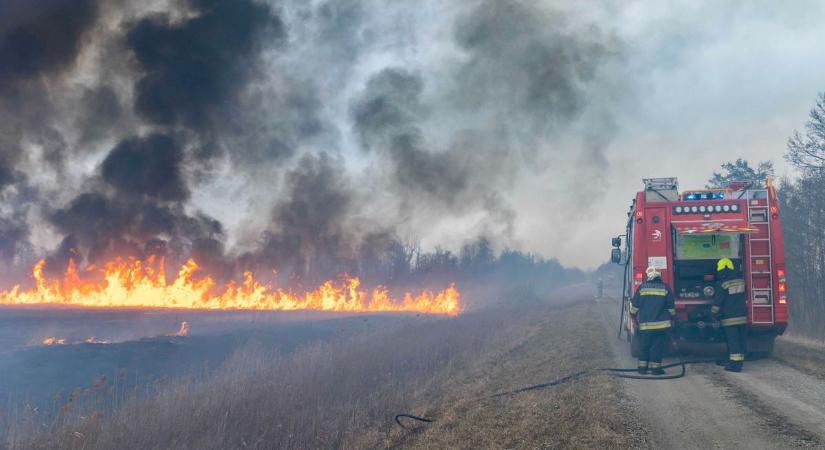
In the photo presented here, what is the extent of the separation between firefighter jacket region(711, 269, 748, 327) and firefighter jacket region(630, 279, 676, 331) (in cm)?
109

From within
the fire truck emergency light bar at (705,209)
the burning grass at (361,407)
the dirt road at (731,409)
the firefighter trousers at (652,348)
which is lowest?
the burning grass at (361,407)

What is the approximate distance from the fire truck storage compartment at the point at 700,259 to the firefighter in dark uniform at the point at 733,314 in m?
0.94

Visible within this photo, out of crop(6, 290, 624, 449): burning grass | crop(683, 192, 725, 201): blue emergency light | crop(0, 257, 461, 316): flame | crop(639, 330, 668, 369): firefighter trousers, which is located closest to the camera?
crop(6, 290, 624, 449): burning grass

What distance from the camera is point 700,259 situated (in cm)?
1252

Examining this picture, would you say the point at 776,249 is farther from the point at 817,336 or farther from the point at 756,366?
the point at 817,336

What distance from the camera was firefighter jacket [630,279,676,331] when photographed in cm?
1064

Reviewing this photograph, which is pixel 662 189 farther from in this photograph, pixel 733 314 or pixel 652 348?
pixel 652 348

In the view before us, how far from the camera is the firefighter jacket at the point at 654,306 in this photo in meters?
10.6

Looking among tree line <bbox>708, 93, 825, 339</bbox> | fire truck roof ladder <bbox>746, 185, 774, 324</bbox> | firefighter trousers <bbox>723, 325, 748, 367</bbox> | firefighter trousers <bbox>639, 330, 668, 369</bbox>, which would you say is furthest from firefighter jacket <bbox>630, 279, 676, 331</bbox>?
tree line <bbox>708, 93, 825, 339</bbox>

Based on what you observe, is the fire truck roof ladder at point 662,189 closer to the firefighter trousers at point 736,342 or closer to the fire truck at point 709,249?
the fire truck at point 709,249

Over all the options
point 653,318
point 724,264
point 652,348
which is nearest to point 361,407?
point 652,348

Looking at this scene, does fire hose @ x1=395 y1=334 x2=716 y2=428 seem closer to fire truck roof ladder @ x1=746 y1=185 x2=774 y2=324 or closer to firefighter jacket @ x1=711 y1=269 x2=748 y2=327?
firefighter jacket @ x1=711 y1=269 x2=748 y2=327

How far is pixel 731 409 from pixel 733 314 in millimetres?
4132

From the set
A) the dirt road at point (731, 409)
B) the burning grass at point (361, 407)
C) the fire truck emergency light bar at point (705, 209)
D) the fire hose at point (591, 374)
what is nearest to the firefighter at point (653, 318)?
the fire hose at point (591, 374)
